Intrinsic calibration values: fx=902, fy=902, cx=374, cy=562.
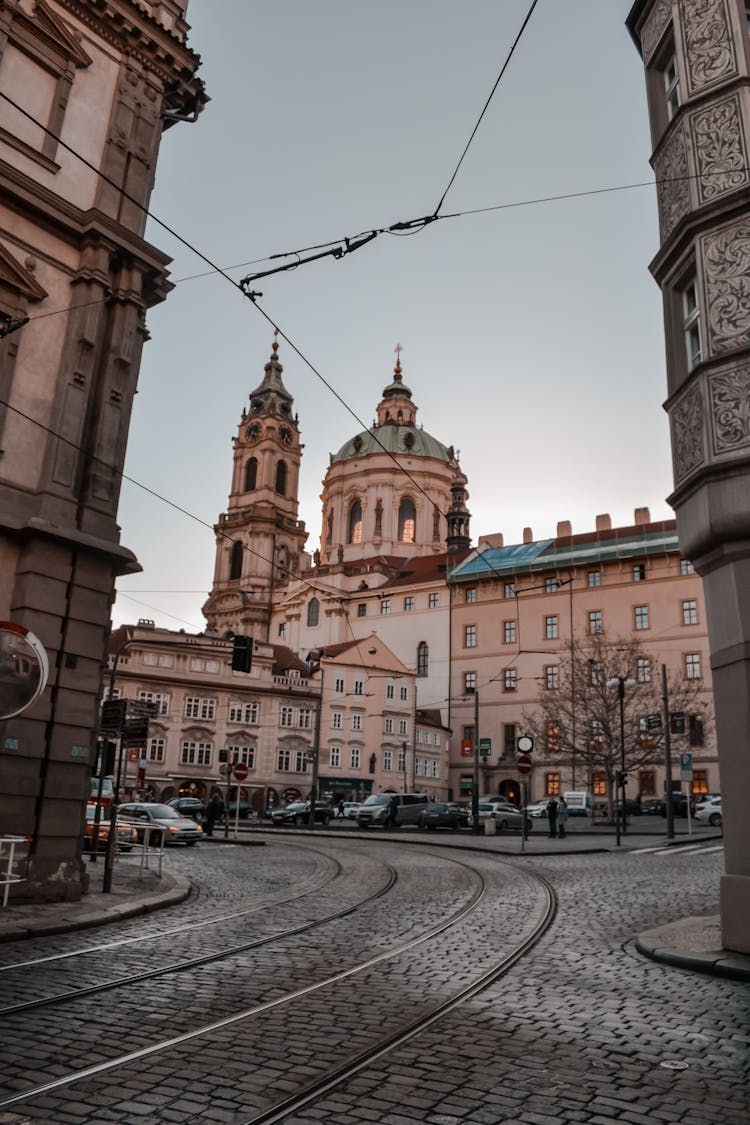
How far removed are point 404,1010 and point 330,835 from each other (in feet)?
96.9

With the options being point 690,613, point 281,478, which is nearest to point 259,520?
point 281,478

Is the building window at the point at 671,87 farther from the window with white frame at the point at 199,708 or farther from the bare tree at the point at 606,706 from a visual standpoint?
the window with white frame at the point at 199,708

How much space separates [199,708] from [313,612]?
86.6 ft

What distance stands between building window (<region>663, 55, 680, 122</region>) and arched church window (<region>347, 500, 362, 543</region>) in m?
78.7

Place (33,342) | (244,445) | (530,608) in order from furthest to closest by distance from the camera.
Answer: (244,445), (530,608), (33,342)

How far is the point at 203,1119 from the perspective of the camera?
4.59 m

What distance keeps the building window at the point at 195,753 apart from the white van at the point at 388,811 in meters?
17.8

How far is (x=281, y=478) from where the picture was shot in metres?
97.2

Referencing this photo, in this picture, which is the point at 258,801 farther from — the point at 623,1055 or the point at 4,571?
the point at 623,1055

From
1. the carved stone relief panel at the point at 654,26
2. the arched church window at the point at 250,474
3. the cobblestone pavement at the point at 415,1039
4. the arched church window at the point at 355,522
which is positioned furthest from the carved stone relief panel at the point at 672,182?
the arched church window at the point at 250,474

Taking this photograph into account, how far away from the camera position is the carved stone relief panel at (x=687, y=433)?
435 inches

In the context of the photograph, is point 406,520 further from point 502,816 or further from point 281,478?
point 502,816

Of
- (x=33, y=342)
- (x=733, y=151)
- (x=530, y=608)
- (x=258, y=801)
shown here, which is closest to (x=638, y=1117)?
(x=733, y=151)

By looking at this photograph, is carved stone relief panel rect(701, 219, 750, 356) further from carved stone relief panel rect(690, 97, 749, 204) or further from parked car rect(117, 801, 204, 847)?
parked car rect(117, 801, 204, 847)
